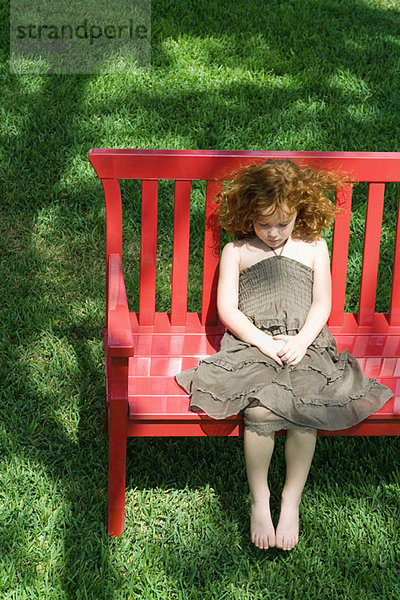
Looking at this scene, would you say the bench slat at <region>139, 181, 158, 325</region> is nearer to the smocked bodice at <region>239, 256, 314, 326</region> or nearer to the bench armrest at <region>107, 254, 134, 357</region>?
the bench armrest at <region>107, 254, 134, 357</region>

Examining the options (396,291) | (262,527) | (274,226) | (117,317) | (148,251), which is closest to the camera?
(117,317)

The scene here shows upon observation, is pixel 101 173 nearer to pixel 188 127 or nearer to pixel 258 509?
pixel 258 509

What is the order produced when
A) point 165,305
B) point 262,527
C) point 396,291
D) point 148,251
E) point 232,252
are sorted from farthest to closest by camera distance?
point 165,305 < point 396,291 < point 148,251 < point 232,252 < point 262,527

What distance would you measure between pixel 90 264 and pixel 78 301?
1.05ft

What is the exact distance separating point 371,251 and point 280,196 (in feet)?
1.98

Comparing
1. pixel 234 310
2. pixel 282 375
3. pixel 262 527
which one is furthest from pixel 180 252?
pixel 262 527

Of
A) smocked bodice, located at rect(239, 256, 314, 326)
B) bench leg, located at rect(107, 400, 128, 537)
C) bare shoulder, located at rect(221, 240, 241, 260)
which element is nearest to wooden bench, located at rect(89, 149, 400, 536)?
bench leg, located at rect(107, 400, 128, 537)

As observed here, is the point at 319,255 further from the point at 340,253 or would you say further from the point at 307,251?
the point at 340,253

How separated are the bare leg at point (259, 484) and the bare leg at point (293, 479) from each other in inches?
1.7

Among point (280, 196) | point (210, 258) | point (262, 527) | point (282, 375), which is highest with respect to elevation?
point (280, 196)

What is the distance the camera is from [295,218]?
3377 millimetres

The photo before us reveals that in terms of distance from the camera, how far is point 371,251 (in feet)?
11.9

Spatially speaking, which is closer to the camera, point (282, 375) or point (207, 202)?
point (282, 375)

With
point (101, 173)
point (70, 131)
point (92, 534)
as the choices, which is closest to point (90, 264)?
point (70, 131)
